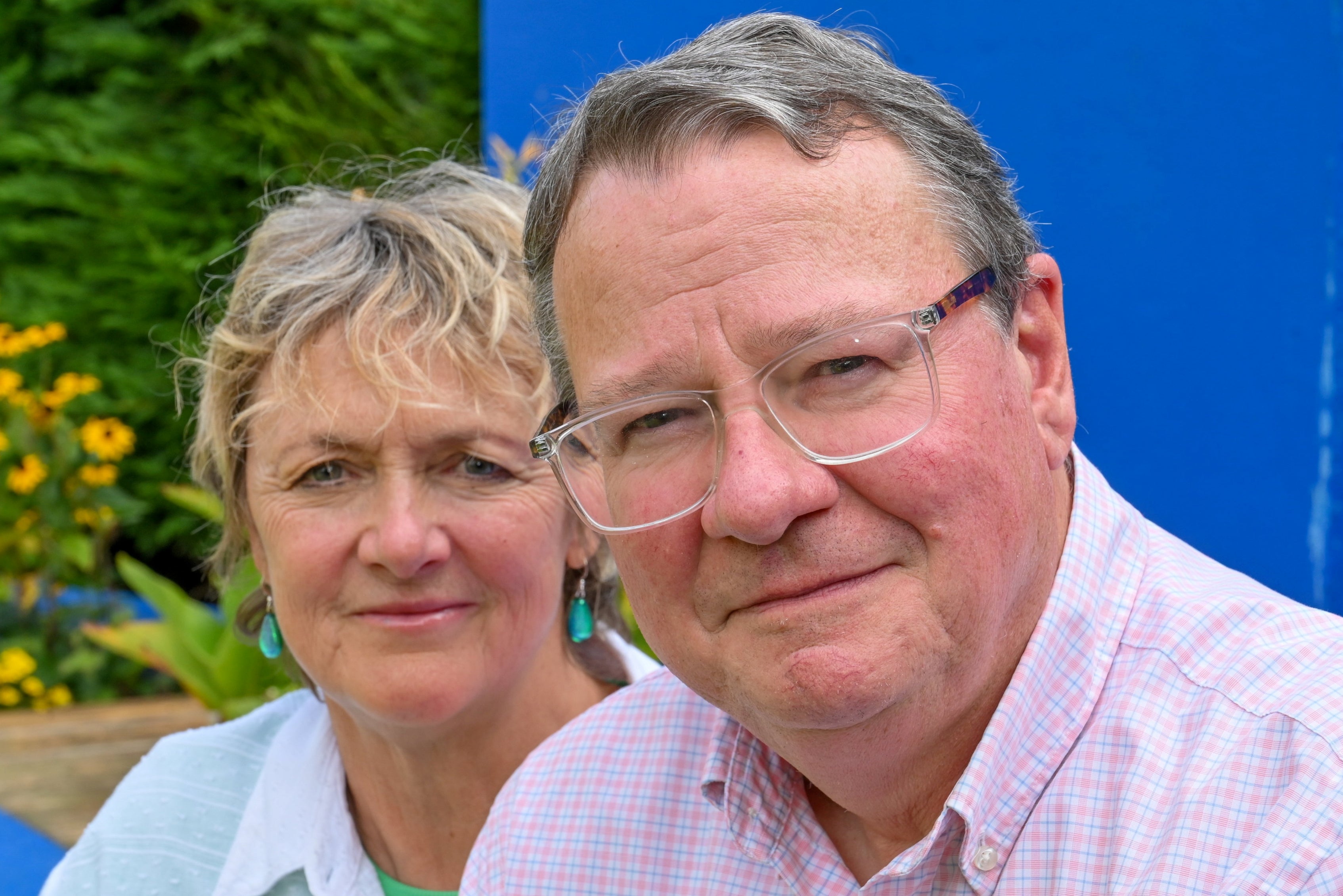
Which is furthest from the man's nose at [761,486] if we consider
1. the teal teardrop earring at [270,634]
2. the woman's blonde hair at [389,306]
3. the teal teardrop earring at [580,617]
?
the teal teardrop earring at [270,634]

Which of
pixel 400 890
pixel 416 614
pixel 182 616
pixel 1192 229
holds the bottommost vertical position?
pixel 400 890

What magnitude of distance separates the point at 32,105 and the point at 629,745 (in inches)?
262

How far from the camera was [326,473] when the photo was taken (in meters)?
2.32

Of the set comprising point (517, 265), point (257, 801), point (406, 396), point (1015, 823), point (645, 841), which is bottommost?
point (257, 801)

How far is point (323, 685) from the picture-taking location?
7.80ft

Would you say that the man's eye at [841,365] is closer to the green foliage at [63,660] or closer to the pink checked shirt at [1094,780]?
the pink checked shirt at [1094,780]

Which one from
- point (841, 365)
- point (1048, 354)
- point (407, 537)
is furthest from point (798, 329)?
point (407, 537)

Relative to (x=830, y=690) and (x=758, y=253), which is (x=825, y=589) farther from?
(x=758, y=253)

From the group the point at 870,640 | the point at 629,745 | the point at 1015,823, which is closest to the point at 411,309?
the point at 629,745

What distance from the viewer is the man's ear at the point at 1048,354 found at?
152cm

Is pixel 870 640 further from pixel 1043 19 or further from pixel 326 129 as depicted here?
pixel 326 129

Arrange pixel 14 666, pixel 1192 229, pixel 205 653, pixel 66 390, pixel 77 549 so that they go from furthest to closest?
pixel 66 390 → pixel 77 549 → pixel 14 666 → pixel 205 653 → pixel 1192 229

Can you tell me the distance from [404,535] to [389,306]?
Answer: 436 millimetres

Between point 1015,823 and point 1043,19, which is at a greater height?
point 1043,19
